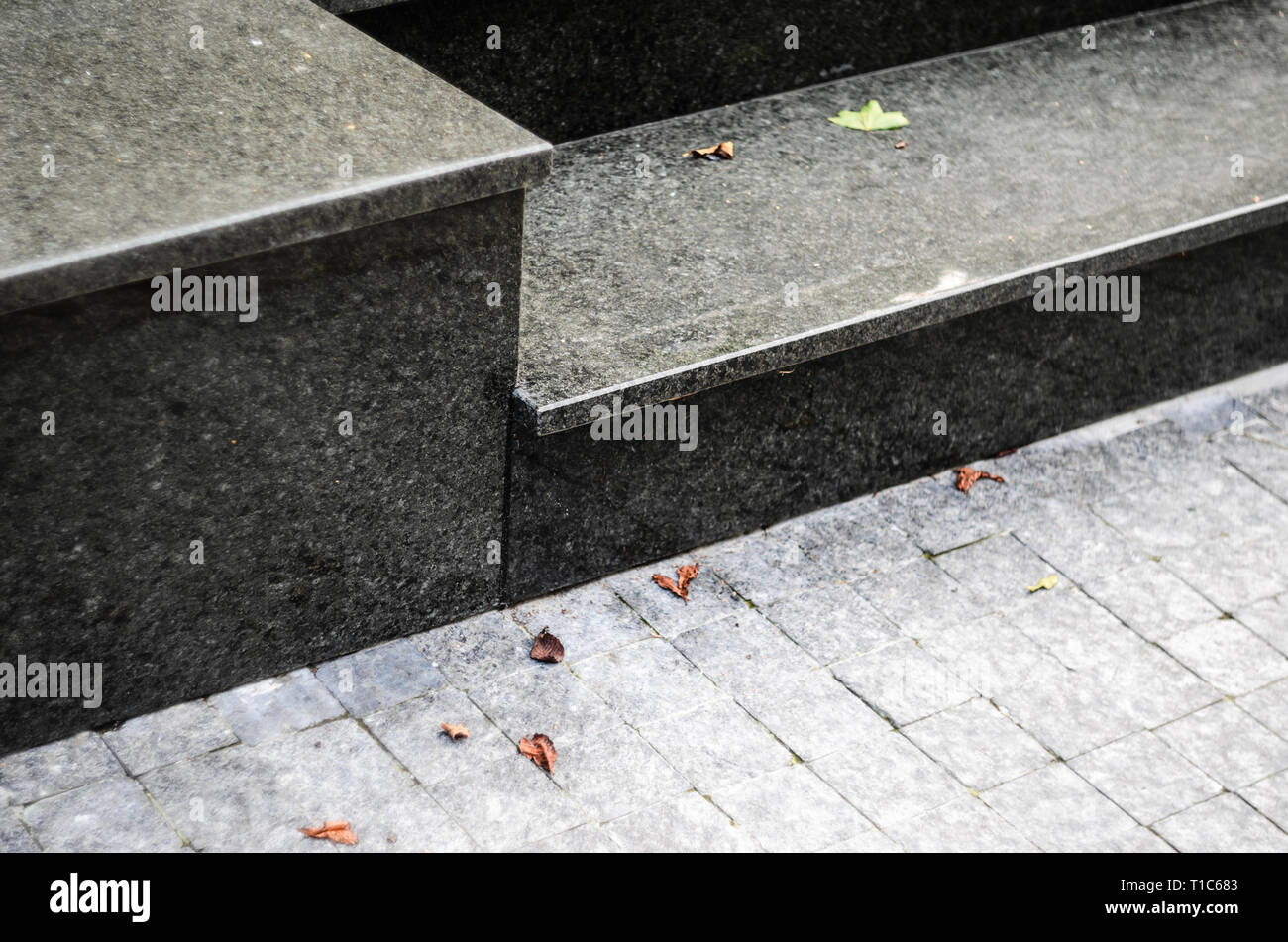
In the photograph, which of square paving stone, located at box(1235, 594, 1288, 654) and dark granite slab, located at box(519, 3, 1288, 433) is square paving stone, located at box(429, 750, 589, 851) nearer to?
dark granite slab, located at box(519, 3, 1288, 433)

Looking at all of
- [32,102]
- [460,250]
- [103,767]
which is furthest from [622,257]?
[103,767]

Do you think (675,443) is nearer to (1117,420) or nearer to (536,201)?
(536,201)

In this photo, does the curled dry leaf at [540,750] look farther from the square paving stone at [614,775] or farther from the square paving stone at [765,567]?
the square paving stone at [765,567]

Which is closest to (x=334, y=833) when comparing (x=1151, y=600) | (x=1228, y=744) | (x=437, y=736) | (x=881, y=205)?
(x=437, y=736)

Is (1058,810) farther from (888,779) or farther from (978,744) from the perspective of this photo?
(888,779)

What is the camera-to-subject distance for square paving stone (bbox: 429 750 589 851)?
11.7 feet

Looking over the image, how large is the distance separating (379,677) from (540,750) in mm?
508

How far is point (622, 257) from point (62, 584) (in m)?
1.89

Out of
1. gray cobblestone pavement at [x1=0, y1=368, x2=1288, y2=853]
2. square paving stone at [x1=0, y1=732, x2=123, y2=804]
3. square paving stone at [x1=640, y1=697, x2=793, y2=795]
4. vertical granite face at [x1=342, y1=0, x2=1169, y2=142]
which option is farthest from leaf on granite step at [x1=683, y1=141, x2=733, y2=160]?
square paving stone at [x1=0, y1=732, x2=123, y2=804]

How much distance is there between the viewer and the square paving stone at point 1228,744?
3.98m

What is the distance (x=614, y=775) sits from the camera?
377 centimetres

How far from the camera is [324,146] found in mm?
3568

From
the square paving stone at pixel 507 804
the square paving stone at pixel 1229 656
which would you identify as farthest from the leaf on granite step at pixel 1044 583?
the square paving stone at pixel 507 804

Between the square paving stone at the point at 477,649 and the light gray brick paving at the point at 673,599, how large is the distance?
0.35 meters
